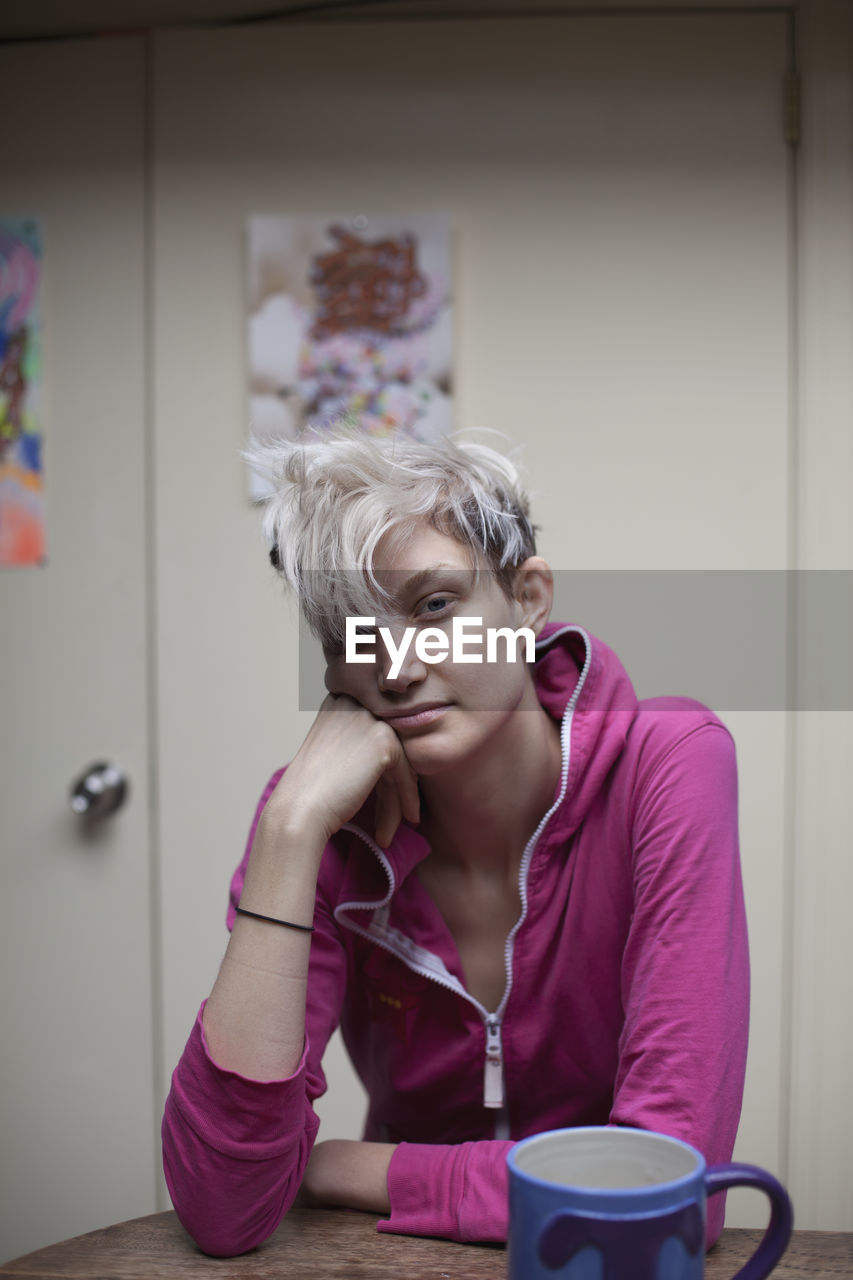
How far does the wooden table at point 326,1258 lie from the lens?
656mm

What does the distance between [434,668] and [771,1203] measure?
1.75 ft

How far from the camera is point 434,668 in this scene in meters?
0.93

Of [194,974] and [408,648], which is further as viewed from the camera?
[194,974]

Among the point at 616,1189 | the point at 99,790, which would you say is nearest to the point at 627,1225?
the point at 616,1189

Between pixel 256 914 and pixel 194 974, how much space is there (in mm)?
1091

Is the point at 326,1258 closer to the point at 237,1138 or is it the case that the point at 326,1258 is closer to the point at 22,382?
the point at 237,1138

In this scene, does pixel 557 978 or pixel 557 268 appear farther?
pixel 557 268

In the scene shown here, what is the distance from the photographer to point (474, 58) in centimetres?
175

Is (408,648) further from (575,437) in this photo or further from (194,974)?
(194,974)

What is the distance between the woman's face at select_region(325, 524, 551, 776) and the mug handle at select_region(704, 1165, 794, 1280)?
50 centimetres

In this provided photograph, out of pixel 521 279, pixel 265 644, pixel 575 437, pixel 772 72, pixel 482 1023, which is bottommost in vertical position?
pixel 482 1023

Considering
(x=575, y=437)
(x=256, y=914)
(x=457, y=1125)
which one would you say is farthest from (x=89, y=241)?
(x=457, y=1125)

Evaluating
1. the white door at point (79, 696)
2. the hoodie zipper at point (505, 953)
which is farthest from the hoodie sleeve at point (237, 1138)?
the white door at point (79, 696)

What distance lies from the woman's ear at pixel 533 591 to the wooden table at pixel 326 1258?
55 centimetres
